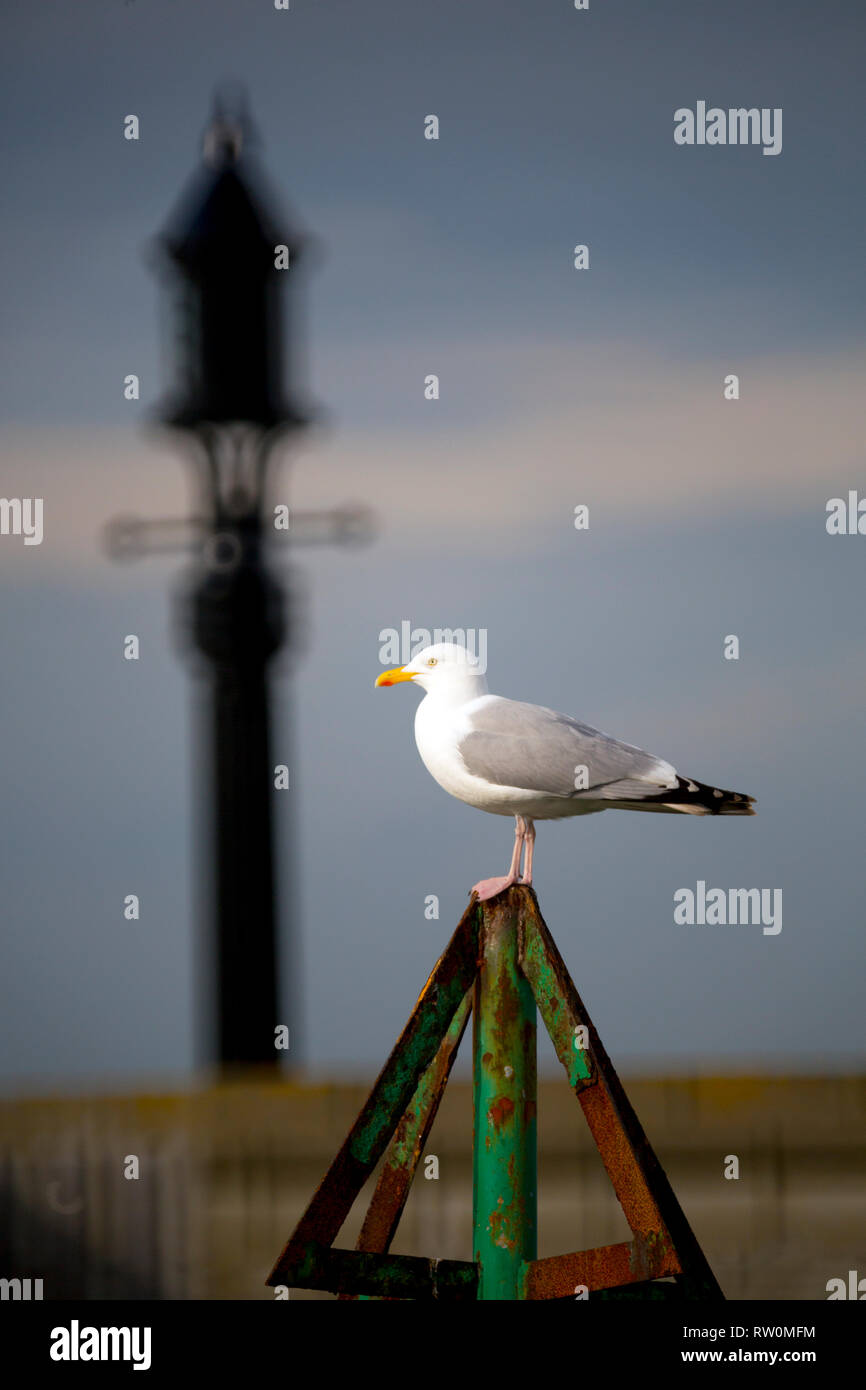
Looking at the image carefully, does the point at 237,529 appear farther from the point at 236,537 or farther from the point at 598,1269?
the point at 598,1269

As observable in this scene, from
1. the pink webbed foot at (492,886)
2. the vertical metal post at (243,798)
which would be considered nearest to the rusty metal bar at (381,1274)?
the pink webbed foot at (492,886)

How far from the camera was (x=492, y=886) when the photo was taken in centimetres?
487

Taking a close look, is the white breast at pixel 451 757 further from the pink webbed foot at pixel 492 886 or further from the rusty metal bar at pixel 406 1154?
the rusty metal bar at pixel 406 1154

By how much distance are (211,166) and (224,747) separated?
3.74 m

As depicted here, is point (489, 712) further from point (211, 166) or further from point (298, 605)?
point (211, 166)

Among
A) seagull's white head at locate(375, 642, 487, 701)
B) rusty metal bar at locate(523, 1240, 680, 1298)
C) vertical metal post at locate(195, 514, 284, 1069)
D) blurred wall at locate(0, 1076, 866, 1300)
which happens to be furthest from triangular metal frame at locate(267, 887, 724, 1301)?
vertical metal post at locate(195, 514, 284, 1069)

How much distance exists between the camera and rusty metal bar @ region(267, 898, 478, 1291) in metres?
4.34

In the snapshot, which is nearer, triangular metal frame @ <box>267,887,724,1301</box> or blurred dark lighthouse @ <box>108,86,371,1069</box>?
triangular metal frame @ <box>267,887,724,1301</box>

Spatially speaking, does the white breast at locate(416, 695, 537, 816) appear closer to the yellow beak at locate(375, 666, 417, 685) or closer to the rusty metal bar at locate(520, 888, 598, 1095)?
the yellow beak at locate(375, 666, 417, 685)

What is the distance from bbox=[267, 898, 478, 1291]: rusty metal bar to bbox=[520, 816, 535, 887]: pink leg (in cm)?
34

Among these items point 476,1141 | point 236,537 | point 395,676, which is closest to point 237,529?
point 236,537

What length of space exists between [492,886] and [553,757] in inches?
28.0
